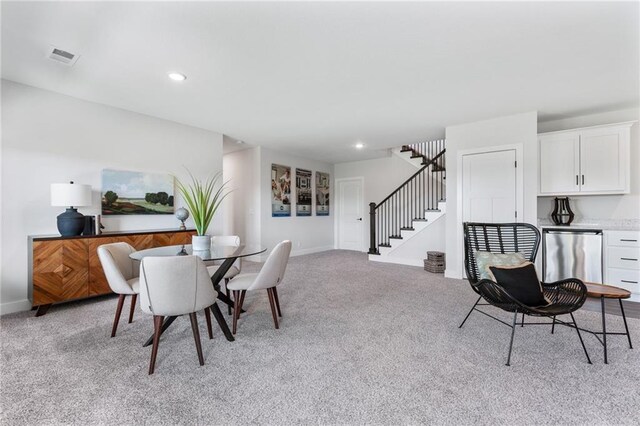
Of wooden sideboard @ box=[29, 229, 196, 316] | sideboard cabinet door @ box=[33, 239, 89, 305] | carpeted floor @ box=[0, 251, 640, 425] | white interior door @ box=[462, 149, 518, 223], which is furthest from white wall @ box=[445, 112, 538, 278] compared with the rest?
sideboard cabinet door @ box=[33, 239, 89, 305]

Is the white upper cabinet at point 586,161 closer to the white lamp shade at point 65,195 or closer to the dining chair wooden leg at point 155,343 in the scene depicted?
the dining chair wooden leg at point 155,343

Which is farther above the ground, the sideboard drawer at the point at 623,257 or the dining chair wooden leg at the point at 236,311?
the sideboard drawer at the point at 623,257

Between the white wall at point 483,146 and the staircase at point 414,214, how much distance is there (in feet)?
2.61

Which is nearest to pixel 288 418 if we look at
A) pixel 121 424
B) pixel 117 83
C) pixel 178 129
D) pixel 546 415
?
pixel 121 424

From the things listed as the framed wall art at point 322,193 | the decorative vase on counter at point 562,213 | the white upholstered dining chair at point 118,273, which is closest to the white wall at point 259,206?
the framed wall art at point 322,193

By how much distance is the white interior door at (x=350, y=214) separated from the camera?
7793 millimetres

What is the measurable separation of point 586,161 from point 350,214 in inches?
198

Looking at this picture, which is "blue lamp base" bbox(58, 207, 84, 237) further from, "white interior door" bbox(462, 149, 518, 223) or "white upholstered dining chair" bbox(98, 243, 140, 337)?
"white interior door" bbox(462, 149, 518, 223)

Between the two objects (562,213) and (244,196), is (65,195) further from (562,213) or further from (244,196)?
(562,213)

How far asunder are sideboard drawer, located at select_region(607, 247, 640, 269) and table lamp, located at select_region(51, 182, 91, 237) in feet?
21.2

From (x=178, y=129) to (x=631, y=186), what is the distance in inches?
266

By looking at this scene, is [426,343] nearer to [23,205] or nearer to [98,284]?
[98,284]

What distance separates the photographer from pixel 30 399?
64.9 inches

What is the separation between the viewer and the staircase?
5672 mm
